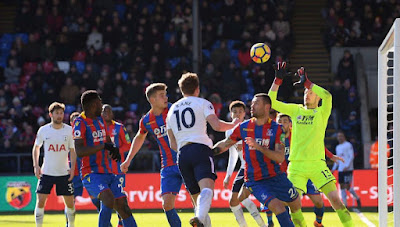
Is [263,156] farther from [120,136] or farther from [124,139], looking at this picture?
[120,136]

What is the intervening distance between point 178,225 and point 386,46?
3.52 metres

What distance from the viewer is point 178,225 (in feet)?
32.2

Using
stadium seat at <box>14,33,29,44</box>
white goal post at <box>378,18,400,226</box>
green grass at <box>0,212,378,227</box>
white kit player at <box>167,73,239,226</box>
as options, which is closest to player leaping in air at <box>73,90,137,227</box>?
white kit player at <box>167,73,239,226</box>

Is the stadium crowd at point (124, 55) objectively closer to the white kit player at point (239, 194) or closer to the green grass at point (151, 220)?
the green grass at point (151, 220)

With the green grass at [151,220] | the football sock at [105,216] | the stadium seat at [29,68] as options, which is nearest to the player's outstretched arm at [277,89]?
the football sock at [105,216]

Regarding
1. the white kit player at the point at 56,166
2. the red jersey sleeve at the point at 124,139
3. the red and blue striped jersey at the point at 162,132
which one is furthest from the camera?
the white kit player at the point at 56,166

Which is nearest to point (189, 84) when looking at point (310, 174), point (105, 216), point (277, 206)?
point (277, 206)

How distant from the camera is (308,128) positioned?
34.5 feet

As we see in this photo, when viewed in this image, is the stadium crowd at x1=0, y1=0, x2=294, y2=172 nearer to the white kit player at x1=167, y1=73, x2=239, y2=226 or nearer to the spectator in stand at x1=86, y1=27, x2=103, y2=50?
the spectator in stand at x1=86, y1=27, x2=103, y2=50

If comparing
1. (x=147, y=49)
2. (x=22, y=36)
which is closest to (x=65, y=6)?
(x=22, y=36)

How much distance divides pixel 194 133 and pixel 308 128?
2428 mm

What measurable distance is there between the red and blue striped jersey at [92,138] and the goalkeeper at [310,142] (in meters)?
2.36

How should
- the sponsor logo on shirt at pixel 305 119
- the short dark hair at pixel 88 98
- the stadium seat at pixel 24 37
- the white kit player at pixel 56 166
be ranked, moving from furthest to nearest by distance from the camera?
the stadium seat at pixel 24 37 → the white kit player at pixel 56 166 → the sponsor logo on shirt at pixel 305 119 → the short dark hair at pixel 88 98

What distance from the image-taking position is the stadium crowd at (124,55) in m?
21.8
